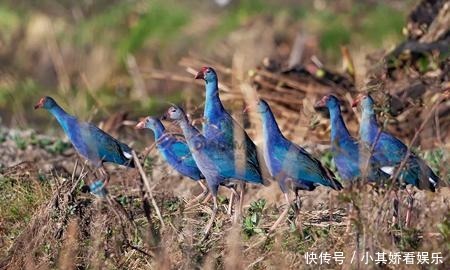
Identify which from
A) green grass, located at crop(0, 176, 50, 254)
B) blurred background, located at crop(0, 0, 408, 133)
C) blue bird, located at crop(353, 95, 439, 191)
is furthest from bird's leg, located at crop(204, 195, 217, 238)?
blurred background, located at crop(0, 0, 408, 133)

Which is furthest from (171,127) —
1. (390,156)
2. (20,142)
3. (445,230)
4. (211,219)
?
(20,142)

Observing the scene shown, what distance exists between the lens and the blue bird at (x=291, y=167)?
7250 mm

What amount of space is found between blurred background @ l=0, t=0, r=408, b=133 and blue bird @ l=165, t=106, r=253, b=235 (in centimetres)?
778

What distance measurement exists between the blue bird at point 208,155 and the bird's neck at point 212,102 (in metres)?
0.43

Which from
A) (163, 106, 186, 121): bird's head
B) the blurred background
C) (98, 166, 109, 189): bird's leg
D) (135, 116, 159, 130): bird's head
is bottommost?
(98, 166, 109, 189): bird's leg

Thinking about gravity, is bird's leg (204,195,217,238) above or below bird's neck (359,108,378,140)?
below

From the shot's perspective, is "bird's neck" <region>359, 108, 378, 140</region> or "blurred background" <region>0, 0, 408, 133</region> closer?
"bird's neck" <region>359, 108, 378, 140</region>

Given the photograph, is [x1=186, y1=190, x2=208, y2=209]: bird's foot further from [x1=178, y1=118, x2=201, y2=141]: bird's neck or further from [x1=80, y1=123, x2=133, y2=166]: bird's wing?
[x1=178, y1=118, x2=201, y2=141]: bird's neck

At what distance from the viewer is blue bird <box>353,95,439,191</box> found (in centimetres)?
712

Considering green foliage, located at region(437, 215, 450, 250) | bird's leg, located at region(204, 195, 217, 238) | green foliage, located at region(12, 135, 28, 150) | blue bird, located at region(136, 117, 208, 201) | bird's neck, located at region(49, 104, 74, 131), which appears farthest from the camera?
green foliage, located at region(12, 135, 28, 150)

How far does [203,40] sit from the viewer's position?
1725 cm

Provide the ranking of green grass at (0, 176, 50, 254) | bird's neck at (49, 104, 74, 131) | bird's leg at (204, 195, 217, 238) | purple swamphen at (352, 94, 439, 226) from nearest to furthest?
1. purple swamphen at (352, 94, 439, 226)
2. bird's leg at (204, 195, 217, 238)
3. green grass at (0, 176, 50, 254)
4. bird's neck at (49, 104, 74, 131)

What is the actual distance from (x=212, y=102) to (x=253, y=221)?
0.87 m

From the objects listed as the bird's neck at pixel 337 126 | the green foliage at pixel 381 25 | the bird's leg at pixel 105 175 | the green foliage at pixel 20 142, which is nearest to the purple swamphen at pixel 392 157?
the bird's neck at pixel 337 126
